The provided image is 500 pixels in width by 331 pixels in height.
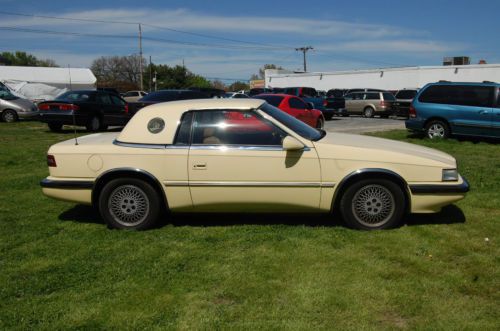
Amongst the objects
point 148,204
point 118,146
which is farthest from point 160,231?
point 118,146

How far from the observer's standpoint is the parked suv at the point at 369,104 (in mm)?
24641

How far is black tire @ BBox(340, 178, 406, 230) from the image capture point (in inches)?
191

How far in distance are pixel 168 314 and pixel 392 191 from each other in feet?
8.84

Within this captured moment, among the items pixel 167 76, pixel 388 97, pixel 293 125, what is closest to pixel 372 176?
pixel 293 125

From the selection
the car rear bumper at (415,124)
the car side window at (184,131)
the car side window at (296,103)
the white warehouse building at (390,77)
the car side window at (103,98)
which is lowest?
the car rear bumper at (415,124)

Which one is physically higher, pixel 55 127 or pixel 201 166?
pixel 201 166

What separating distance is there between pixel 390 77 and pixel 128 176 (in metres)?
36.7

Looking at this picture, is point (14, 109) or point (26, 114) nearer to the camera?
point (14, 109)

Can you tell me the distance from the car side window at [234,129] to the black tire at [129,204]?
2.52 feet

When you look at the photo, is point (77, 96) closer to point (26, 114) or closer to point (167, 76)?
point (26, 114)

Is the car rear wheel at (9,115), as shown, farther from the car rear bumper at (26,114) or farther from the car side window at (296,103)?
the car side window at (296,103)

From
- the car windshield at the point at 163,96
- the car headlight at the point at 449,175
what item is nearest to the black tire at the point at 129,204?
the car headlight at the point at 449,175

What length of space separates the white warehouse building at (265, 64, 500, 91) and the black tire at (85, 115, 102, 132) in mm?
26099

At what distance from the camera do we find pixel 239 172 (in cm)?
485
